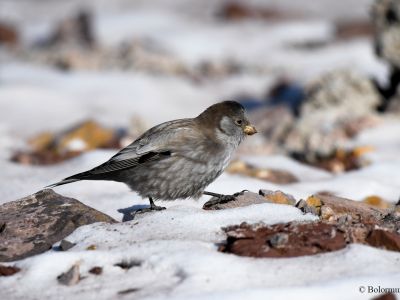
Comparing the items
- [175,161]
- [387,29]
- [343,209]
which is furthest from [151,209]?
[387,29]

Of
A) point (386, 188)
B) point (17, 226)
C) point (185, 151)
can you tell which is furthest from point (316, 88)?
point (17, 226)

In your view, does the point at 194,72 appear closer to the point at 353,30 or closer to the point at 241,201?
the point at 353,30

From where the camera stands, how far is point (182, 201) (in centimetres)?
736

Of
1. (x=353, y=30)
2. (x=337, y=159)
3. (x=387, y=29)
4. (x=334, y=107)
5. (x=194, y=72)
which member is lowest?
(x=337, y=159)

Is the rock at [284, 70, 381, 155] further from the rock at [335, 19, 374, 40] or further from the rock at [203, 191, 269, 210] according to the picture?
the rock at [335, 19, 374, 40]

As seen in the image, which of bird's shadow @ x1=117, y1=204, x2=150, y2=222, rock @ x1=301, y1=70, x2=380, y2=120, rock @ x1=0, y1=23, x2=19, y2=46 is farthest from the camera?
rock @ x1=0, y1=23, x2=19, y2=46

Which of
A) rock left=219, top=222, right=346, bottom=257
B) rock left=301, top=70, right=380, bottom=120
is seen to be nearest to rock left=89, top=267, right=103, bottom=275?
rock left=219, top=222, right=346, bottom=257

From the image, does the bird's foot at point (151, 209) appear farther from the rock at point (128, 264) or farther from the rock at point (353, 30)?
the rock at point (353, 30)

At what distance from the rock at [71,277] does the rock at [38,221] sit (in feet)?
2.46

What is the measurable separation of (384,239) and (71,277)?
1.84 meters

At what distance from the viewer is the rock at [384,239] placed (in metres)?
5.12

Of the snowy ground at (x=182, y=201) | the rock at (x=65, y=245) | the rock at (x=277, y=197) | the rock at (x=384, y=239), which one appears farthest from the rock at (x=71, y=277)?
the rock at (x=277, y=197)

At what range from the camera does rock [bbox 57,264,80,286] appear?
475 cm

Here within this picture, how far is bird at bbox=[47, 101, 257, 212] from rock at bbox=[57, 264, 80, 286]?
1612 millimetres
